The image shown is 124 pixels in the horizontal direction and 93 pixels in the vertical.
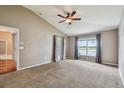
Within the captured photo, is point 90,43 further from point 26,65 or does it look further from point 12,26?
point 12,26

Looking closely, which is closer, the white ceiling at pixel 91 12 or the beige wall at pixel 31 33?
the white ceiling at pixel 91 12

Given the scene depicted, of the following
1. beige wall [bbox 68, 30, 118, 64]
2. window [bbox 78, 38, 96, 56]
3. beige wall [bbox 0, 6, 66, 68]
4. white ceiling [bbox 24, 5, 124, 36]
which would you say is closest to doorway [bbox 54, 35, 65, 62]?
beige wall [bbox 0, 6, 66, 68]

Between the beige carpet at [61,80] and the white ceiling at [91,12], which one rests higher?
the white ceiling at [91,12]

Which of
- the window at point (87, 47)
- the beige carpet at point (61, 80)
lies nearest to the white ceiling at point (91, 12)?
the window at point (87, 47)

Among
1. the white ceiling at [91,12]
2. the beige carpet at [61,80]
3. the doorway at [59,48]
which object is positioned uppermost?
the white ceiling at [91,12]

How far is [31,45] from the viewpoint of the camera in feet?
17.4

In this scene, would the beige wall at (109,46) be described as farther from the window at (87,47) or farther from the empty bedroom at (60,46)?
the window at (87,47)

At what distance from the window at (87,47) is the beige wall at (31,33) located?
2681mm

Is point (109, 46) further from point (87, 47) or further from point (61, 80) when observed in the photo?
point (61, 80)

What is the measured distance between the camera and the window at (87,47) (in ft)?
23.7

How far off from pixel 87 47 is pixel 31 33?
4531 millimetres

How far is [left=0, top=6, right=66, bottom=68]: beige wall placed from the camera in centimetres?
427

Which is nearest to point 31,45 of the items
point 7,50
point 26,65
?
point 26,65
